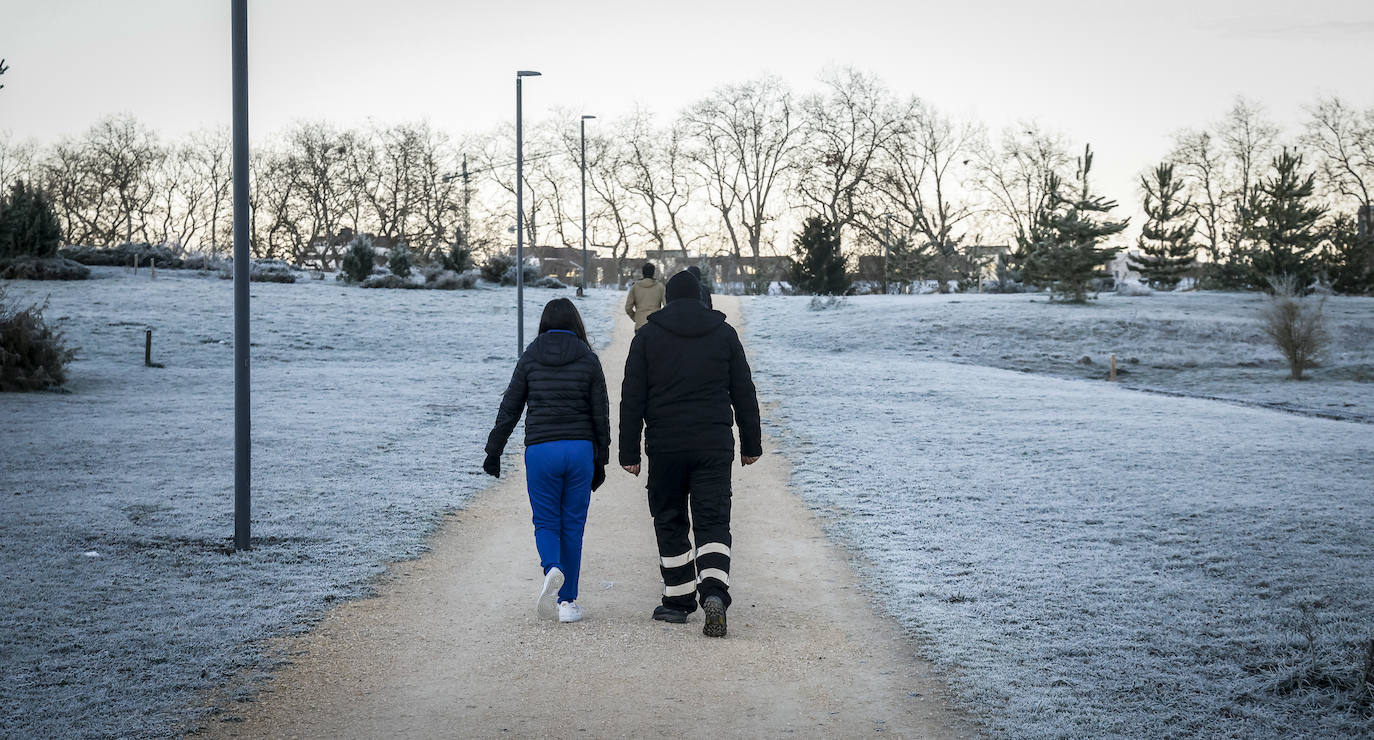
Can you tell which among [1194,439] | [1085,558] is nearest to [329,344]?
[1194,439]

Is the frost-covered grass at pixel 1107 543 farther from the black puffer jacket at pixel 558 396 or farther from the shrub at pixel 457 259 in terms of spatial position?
the shrub at pixel 457 259

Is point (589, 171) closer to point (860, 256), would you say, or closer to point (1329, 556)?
point (860, 256)

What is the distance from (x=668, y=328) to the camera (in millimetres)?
6051

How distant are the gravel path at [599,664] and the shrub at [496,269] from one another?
4740cm

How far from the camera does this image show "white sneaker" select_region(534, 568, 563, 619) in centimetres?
615

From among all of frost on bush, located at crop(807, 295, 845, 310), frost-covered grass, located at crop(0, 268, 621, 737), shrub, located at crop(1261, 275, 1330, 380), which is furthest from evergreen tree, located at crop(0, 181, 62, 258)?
shrub, located at crop(1261, 275, 1330, 380)

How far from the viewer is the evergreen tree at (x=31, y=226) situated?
4562cm

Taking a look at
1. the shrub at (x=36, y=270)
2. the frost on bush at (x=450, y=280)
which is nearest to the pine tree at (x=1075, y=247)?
the frost on bush at (x=450, y=280)

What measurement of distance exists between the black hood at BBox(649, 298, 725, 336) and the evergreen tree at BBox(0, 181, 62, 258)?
4702 cm

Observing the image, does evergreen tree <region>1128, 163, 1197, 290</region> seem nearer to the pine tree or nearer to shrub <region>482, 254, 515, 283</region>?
the pine tree

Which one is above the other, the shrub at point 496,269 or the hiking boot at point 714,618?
the shrub at point 496,269

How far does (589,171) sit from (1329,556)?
73814 millimetres

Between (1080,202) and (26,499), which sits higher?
(1080,202)

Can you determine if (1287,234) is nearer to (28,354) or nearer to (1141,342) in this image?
(1141,342)
